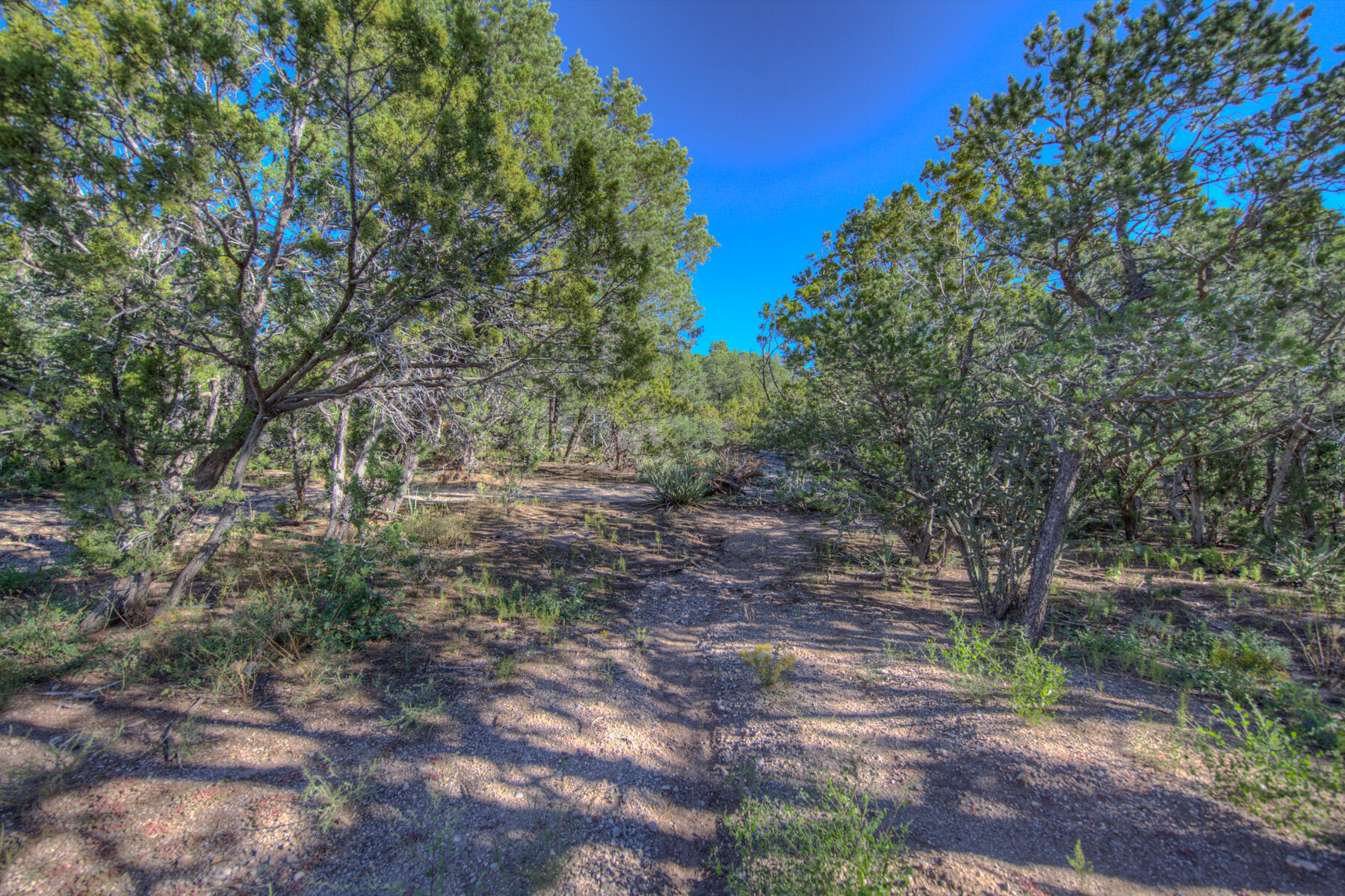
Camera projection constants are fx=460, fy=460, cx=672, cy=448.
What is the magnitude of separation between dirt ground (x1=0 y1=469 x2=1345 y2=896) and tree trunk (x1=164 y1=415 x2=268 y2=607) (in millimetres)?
335

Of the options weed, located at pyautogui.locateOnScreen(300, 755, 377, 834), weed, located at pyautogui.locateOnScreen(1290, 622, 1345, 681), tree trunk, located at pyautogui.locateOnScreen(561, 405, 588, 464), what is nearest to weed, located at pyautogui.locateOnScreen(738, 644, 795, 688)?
weed, located at pyautogui.locateOnScreen(300, 755, 377, 834)

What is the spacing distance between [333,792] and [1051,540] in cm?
504

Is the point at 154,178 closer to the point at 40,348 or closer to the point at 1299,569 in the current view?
the point at 40,348

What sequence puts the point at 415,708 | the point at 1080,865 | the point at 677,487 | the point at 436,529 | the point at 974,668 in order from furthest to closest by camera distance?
the point at 677,487 < the point at 436,529 < the point at 974,668 < the point at 415,708 < the point at 1080,865

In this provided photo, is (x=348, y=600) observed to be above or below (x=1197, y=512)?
A: below

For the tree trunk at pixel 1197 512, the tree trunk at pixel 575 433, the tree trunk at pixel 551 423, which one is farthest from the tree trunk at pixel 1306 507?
the tree trunk at pixel 575 433

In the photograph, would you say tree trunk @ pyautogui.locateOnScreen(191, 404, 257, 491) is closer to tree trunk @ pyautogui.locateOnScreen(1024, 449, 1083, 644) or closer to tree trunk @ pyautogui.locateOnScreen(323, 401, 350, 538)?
tree trunk @ pyautogui.locateOnScreen(323, 401, 350, 538)

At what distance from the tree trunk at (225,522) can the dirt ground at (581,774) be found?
1.10 feet

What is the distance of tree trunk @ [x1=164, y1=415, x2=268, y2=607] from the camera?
3.87 metres

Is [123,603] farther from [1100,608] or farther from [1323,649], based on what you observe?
[1323,649]

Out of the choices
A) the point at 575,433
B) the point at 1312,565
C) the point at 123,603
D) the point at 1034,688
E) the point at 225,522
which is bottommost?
the point at 123,603

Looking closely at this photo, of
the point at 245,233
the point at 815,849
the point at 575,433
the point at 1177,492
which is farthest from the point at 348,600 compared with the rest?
the point at 1177,492

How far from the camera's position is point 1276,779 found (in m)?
2.04

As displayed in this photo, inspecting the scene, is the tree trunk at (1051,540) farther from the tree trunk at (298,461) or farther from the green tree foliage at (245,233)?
the tree trunk at (298,461)
